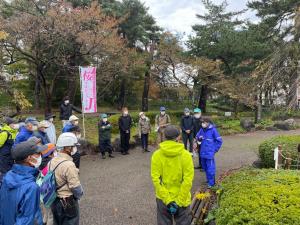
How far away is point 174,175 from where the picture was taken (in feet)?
13.0

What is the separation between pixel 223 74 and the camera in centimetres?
2025

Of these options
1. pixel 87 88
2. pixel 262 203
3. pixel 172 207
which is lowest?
pixel 172 207

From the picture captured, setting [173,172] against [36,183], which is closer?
[36,183]

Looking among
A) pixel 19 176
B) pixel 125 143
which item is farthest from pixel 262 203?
pixel 125 143

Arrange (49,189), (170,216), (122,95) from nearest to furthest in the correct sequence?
(49,189), (170,216), (122,95)

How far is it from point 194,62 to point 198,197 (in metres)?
14.0

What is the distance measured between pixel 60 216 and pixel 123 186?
4.08 m

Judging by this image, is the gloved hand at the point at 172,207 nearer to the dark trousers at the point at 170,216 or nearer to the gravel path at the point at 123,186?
the dark trousers at the point at 170,216

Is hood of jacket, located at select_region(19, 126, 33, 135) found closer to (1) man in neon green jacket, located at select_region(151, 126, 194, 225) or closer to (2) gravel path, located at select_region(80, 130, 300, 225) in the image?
(2) gravel path, located at select_region(80, 130, 300, 225)

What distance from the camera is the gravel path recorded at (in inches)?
233

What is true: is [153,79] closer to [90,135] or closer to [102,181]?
[90,135]

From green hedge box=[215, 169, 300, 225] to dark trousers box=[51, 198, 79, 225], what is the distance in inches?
69.1

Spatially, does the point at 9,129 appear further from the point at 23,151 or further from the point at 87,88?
the point at 87,88

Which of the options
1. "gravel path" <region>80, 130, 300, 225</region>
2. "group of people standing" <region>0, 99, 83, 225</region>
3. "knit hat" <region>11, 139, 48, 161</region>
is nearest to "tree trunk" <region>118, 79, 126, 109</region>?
"gravel path" <region>80, 130, 300, 225</region>
